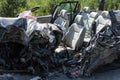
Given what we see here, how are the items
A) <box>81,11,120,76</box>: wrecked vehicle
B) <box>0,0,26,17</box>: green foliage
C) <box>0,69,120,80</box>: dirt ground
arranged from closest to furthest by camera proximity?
<box>0,69,120,80</box>: dirt ground, <box>81,11,120,76</box>: wrecked vehicle, <box>0,0,26,17</box>: green foliage

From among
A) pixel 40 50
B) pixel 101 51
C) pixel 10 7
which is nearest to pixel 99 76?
pixel 101 51

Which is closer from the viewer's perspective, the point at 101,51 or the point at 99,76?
the point at 101,51

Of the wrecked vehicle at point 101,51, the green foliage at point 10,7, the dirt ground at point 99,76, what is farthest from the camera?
the green foliage at point 10,7

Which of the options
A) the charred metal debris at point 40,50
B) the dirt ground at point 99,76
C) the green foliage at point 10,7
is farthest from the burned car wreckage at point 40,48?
the green foliage at point 10,7

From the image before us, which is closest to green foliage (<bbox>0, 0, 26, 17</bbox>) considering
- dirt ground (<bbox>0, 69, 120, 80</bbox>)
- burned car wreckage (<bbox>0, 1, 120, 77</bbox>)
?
burned car wreckage (<bbox>0, 1, 120, 77</bbox>)

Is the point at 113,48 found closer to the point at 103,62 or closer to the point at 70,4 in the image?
the point at 103,62

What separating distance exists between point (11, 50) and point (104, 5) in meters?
11.2

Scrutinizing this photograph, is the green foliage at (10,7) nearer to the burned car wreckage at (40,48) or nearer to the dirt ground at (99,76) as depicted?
the burned car wreckage at (40,48)

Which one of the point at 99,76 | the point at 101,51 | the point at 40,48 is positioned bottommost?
the point at 99,76

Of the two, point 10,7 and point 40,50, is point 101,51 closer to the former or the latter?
point 40,50

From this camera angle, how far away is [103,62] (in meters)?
10.2

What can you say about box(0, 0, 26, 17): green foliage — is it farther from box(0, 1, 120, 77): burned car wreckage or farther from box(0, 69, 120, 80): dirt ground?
box(0, 69, 120, 80): dirt ground

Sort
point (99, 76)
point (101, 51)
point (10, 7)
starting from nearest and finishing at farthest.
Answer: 1. point (101, 51)
2. point (99, 76)
3. point (10, 7)

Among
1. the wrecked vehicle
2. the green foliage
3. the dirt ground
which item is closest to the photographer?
the dirt ground
